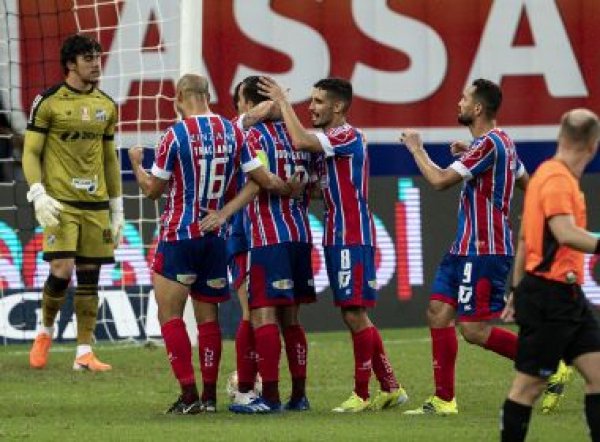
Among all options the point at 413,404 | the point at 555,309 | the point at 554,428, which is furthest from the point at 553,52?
the point at 555,309

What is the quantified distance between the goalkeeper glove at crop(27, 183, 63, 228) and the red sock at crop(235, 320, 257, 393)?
6.95ft

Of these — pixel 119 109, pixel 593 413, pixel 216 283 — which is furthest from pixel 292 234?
pixel 119 109

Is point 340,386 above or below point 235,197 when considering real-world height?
below

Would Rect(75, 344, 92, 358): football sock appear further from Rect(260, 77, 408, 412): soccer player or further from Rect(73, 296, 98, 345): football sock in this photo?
Rect(260, 77, 408, 412): soccer player

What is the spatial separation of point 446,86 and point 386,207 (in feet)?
6.01

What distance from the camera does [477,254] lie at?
1027 centimetres

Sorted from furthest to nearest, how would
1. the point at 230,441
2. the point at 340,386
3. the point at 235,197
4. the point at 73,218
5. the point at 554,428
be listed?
1. the point at 73,218
2. the point at 340,386
3. the point at 235,197
4. the point at 554,428
5. the point at 230,441

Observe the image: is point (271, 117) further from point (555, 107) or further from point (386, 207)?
point (555, 107)

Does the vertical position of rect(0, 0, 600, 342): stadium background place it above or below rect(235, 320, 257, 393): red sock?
above

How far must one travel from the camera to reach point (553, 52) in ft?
58.2

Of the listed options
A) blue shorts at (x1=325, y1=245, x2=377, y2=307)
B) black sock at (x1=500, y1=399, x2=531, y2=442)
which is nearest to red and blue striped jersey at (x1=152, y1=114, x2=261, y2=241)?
blue shorts at (x1=325, y1=245, x2=377, y2=307)

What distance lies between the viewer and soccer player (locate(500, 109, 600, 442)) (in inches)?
316

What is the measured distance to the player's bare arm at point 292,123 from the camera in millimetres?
10188

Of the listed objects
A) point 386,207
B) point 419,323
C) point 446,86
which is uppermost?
point 446,86
